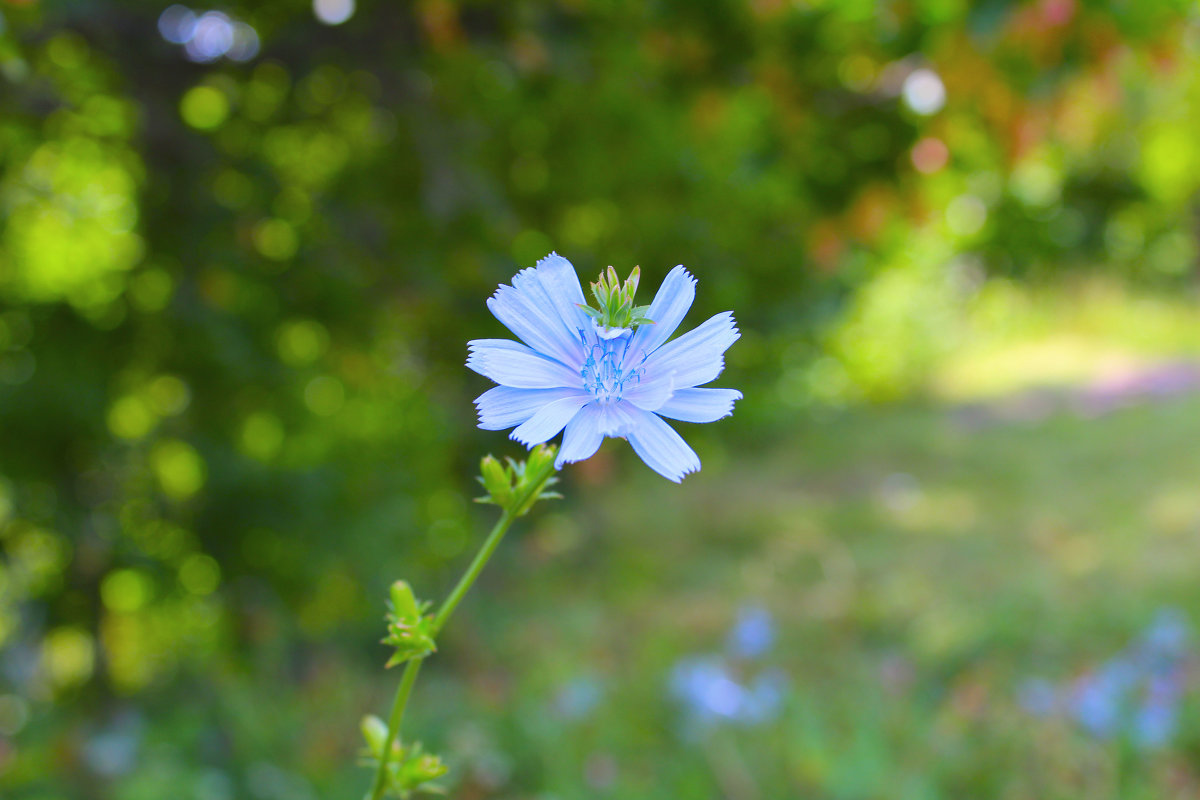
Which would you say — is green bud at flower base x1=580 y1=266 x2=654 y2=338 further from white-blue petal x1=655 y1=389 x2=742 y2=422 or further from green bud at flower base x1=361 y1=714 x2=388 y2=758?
green bud at flower base x1=361 y1=714 x2=388 y2=758

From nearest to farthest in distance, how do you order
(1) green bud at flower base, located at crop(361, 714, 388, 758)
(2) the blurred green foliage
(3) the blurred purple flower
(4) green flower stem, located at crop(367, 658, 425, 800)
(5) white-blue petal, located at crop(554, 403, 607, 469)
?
(5) white-blue petal, located at crop(554, 403, 607, 469) < (4) green flower stem, located at crop(367, 658, 425, 800) < (1) green bud at flower base, located at crop(361, 714, 388, 758) < (3) the blurred purple flower < (2) the blurred green foliage

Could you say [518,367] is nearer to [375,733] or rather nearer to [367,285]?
[375,733]

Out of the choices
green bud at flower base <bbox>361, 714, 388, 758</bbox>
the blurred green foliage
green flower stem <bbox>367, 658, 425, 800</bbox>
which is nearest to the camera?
green flower stem <bbox>367, 658, 425, 800</bbox>

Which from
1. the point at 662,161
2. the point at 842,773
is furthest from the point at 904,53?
the point at 842,773

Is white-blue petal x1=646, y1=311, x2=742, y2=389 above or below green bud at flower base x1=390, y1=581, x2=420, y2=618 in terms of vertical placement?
above

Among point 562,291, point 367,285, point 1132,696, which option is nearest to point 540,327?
point 562,291

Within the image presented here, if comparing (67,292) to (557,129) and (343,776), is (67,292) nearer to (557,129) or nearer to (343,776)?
(557,129)

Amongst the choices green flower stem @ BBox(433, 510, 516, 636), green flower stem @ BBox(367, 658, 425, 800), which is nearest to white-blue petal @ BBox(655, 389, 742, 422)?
green flower stem @ BBox(433, 510, 516, 636)
